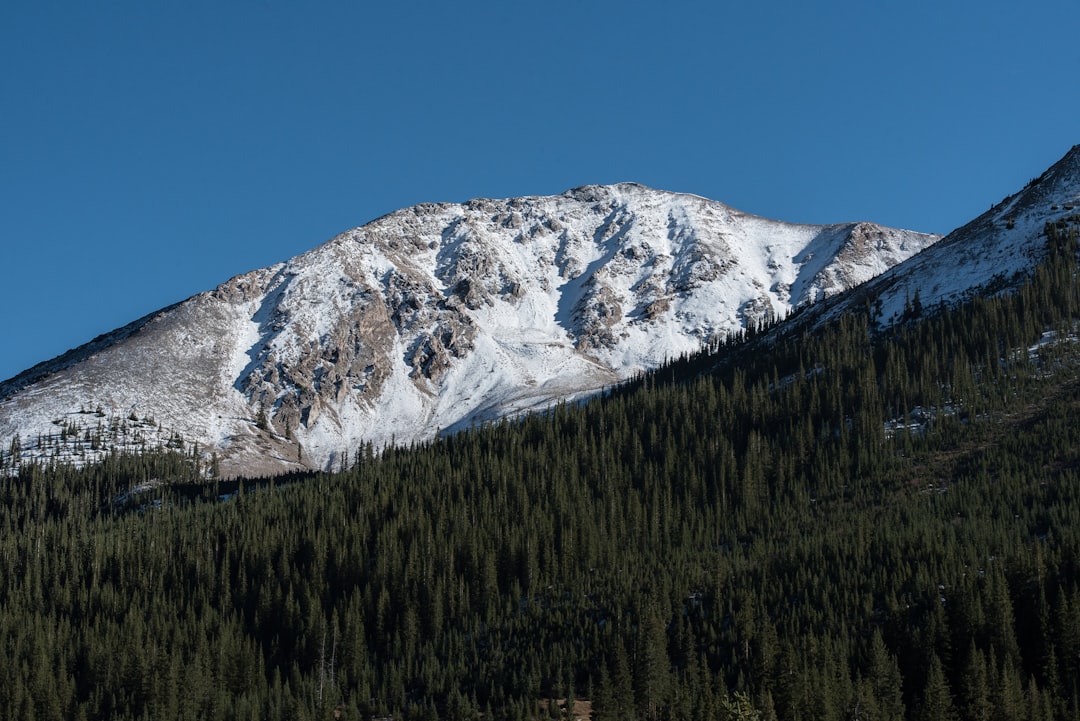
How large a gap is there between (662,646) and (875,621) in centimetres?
2504

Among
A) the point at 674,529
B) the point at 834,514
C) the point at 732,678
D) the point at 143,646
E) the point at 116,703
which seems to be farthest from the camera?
the point at 674,529

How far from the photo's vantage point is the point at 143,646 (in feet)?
531

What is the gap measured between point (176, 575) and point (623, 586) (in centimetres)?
8532

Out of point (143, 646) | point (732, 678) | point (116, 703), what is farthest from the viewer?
point (143, 646)

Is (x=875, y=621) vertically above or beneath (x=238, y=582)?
beneath

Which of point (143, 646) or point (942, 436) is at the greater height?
point (942, 436)

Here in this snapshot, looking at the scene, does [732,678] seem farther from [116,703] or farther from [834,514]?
[116,703]

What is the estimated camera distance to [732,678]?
12688 centimetres

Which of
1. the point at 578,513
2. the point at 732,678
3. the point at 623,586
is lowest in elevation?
the point at 732,678

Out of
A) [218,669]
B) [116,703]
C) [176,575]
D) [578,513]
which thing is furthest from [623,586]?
[176,575]

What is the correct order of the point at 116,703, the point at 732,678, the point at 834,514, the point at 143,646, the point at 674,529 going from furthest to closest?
the point at 674,529 < the point at 834,514 < the point at 143,646 < the point at 116,703 < the point at 732,678

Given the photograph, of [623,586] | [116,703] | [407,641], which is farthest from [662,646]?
[116,703]

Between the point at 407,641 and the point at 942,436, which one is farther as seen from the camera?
the point at 942,436

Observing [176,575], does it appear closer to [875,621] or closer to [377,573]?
[377,573]
